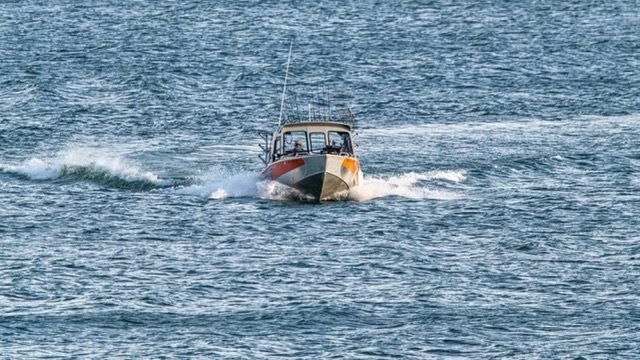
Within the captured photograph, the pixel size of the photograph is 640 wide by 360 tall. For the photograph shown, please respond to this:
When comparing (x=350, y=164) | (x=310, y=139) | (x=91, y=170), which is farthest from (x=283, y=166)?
(x=91, y=170)

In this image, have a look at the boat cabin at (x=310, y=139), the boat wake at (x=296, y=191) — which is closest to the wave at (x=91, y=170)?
the boat wake at (x=296, y=191)

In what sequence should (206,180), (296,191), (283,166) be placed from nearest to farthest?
(283,166) < (296,191) < (206,180)

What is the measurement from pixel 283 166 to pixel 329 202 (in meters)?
2.17

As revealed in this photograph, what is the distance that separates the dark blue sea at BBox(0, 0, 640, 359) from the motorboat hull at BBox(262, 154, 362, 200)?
0.80 meters

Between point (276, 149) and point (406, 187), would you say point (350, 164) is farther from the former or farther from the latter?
point (276, 149)

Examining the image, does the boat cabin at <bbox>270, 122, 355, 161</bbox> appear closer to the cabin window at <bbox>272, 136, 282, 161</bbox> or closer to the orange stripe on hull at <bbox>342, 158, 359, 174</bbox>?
the cabin window at <bbox>272, 136, 282, 161</bbox>

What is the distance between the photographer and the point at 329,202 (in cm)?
6238

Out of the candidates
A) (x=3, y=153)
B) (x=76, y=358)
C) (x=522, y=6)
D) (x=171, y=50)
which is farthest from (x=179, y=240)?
(x=522, y=6)

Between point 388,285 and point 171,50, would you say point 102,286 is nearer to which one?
point 388,285

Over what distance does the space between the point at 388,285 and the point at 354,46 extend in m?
55.7

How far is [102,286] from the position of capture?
48.8 metres

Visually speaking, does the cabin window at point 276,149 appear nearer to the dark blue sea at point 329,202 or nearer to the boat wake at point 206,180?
the boat wake at point 206,180

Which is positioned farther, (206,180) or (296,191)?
(206,180)

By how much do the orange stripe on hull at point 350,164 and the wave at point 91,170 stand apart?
755cm
